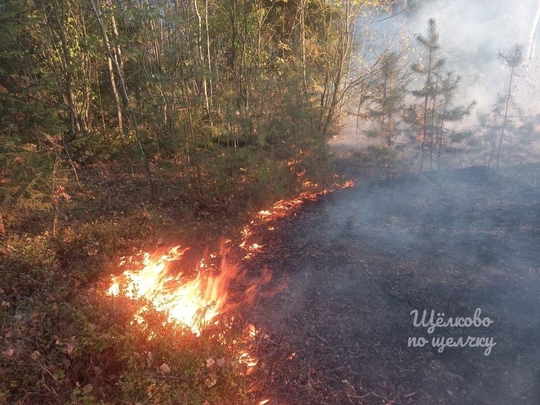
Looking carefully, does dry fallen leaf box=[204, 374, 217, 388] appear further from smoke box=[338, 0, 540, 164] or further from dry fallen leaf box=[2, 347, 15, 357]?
smoke box=[338, 0, 540, 164]

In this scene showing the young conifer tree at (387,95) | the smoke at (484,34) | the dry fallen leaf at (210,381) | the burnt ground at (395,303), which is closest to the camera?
the dry fallen leaf at (210,381)

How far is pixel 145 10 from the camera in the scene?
851cm

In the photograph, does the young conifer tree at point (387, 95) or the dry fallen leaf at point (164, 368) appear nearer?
the dry fallen leaf at point (164, 368)

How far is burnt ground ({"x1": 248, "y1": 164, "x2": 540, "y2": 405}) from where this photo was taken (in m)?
4.95

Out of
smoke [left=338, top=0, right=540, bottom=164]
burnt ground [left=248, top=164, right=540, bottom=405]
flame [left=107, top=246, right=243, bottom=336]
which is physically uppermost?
smoke [left=338, top=0, right=540, bottom=164]

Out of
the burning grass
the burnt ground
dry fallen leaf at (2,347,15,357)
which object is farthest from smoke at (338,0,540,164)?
dry fallen leaf at (2,347,15,357)

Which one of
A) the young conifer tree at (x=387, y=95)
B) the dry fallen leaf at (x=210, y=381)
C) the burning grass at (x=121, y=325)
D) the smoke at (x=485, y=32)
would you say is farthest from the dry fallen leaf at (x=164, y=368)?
the smoke at (x=485, y=32)

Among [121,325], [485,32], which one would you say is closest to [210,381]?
[121,325]

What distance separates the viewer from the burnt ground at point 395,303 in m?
4.95

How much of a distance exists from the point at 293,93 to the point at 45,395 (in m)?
9.95

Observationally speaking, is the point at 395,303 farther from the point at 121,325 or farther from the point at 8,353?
the point at 8,353

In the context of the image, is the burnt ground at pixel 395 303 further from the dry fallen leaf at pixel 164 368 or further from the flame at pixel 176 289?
the dry fallen leaf at pixel 164 368

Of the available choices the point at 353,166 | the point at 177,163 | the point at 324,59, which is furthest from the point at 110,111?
the point at 353,166

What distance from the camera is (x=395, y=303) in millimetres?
6715
